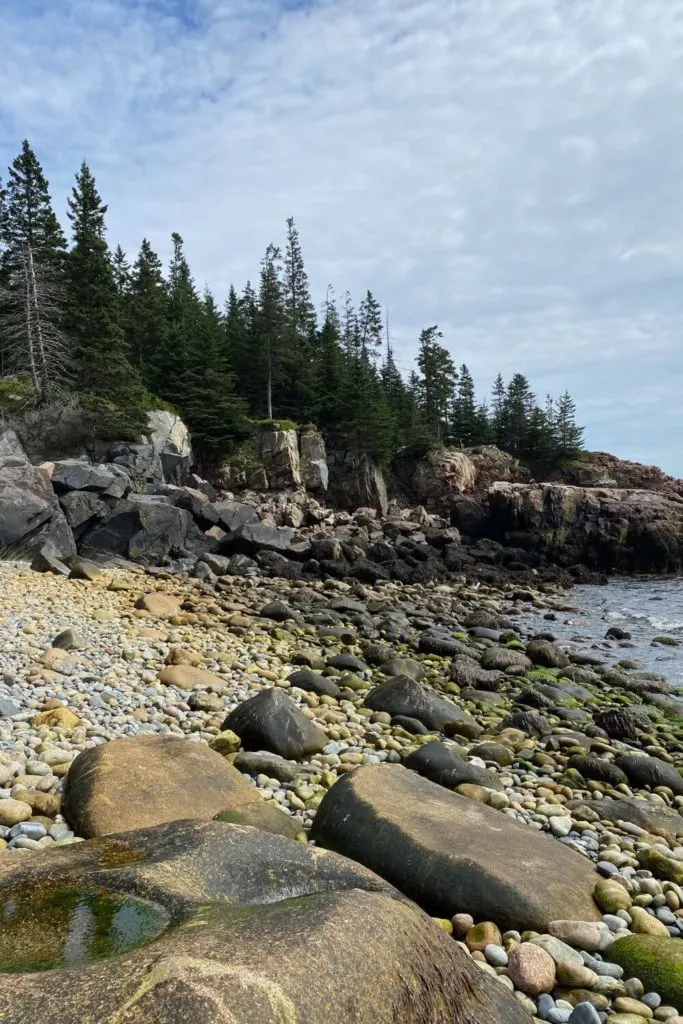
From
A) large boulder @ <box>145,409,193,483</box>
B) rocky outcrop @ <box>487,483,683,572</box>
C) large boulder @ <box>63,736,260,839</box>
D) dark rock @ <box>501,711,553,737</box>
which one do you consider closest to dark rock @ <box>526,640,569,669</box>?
dark rock @ <box>501,711,553,737</box>

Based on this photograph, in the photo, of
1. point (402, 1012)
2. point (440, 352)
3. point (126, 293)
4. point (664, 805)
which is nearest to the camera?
point (402, 1012)

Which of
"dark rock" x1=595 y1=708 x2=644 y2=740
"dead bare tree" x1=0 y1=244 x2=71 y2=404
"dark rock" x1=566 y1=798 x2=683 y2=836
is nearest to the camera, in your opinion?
"dark rock" x1=566 y1=798 x2=683 y2=836

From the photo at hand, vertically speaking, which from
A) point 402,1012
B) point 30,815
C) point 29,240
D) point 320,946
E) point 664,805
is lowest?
point 664,805

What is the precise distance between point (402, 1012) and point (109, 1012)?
1.06 meters

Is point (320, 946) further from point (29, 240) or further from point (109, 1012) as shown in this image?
point (29, 240)

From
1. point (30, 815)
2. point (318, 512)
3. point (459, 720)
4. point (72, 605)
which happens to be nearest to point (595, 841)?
point (459, 720)

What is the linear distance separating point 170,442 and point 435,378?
36.2 meters

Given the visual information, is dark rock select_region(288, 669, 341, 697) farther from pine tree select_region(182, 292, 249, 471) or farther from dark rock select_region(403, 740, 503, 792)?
pine tree select_region(182, 292, 249, 471)

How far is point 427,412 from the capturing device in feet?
→ 198

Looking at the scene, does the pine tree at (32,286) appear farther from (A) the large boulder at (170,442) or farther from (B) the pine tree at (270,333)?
(B) the pine tree at (270,333)

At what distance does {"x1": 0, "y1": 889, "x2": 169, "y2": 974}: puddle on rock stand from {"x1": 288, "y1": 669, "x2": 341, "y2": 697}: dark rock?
296 inches

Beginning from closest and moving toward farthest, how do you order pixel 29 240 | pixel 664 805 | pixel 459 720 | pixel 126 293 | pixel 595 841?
pixel 595 841
pixel 664 805
pixel 459 720
pixel 29 240
pixel 126 293

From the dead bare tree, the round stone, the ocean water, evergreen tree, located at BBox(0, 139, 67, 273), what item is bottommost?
the ocean water

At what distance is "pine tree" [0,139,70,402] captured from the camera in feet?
100
